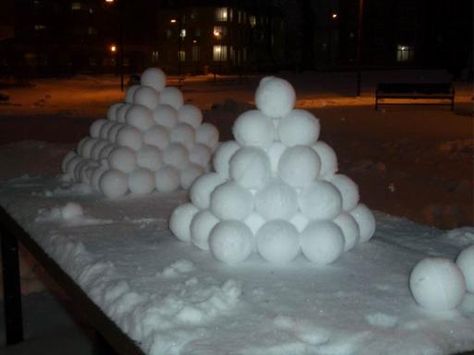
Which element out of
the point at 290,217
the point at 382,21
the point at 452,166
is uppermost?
the point at 382,21

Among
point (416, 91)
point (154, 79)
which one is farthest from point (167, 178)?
point (416, 91)

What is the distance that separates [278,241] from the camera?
4.32 m

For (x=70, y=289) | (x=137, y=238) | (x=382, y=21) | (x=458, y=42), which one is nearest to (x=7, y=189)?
(x=137, y=238)

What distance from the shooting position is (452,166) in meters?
11.2

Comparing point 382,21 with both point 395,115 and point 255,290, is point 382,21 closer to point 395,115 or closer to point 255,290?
point 395,115

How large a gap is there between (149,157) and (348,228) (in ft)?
9.12

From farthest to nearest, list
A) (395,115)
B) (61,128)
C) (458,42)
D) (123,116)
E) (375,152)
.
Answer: (458,42)
(395,115)
(61,128)
(375,152)
(123,116)

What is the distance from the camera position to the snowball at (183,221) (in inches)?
194

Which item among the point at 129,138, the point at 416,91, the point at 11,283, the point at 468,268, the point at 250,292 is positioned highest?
the point at 129,138

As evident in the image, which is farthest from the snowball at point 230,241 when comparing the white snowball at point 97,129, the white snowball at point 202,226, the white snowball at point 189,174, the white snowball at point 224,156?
the white snowball at point 97,129

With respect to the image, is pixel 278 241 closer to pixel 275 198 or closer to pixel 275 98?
pixel 275 198

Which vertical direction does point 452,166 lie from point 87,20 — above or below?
below

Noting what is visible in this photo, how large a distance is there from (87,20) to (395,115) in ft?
158

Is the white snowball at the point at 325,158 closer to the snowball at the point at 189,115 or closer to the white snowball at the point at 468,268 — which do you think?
the white snowball at the point at 468,268
